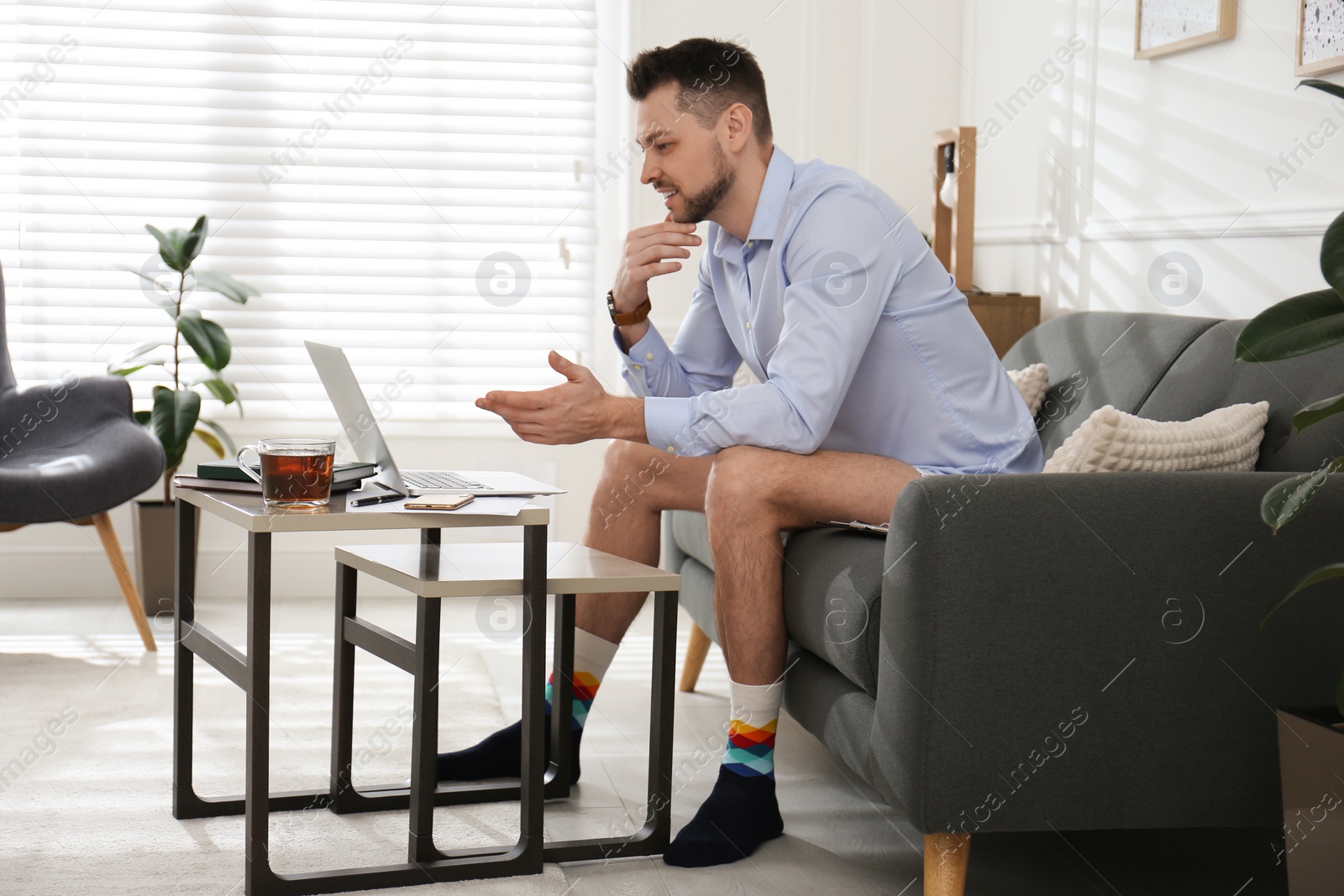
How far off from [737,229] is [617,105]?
189 cm

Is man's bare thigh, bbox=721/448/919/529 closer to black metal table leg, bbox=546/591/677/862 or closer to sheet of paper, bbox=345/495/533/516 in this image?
black metal table leg, bbox=546/591/677/862

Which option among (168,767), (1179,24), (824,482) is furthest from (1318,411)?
(168,767)

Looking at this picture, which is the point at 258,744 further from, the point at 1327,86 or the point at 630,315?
the point at 1327,86

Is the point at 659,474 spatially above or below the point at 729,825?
above

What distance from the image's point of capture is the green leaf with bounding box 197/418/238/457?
11.1 feet

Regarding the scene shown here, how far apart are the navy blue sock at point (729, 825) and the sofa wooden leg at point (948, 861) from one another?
1.04 ft

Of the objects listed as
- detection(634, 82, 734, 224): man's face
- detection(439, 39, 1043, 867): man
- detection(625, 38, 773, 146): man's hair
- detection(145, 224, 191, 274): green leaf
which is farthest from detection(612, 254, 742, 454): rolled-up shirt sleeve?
detection(145, 224, 191, 274): green leaf

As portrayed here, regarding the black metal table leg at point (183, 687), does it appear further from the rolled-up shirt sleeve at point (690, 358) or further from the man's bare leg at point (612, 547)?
the rolled-up shirt sleeve at point (690, 358)

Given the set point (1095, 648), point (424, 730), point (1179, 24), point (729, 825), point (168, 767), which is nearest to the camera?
point (1095, 648)

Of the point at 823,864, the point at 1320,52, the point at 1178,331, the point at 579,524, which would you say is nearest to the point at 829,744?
the point at 823,864

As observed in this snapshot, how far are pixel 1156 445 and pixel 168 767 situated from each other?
5.20ft

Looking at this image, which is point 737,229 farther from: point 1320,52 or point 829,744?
point 1320,52

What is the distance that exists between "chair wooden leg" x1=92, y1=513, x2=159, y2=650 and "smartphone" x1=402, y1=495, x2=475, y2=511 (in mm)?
1658

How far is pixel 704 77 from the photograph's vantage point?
1957 mm
